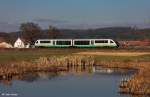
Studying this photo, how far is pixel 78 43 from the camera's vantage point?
10538 centimetres

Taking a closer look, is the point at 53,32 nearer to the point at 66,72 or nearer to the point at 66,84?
the point at 66,72

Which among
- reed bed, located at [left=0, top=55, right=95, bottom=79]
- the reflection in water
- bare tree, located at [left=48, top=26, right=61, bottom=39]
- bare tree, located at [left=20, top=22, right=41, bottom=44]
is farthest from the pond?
bare tree, located at [left=48, top=26, right=61, bottom=39]

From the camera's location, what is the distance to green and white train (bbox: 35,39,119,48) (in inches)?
4063

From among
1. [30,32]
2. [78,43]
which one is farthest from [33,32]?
[78,43]

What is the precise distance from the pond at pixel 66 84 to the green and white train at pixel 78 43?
148ft

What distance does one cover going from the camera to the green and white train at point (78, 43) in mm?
103188

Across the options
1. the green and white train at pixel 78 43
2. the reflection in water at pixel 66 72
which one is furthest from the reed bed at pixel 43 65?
the green and white train at pixel 78 43

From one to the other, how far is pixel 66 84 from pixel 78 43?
62.2 m

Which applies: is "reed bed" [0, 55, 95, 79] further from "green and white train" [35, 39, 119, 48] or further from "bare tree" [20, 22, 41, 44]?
"bare tree" [20, 22, 41, 44]

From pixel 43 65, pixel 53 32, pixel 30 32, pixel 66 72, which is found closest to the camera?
pixel 66 72

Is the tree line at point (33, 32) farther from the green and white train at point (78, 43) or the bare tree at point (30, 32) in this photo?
the green and white train at point (78, 43)

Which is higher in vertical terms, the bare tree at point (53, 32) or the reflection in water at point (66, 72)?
the bare tree at point (53, 32)

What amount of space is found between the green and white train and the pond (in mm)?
45122

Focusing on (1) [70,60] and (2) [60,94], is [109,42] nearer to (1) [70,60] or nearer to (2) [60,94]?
(1) [70,60]
